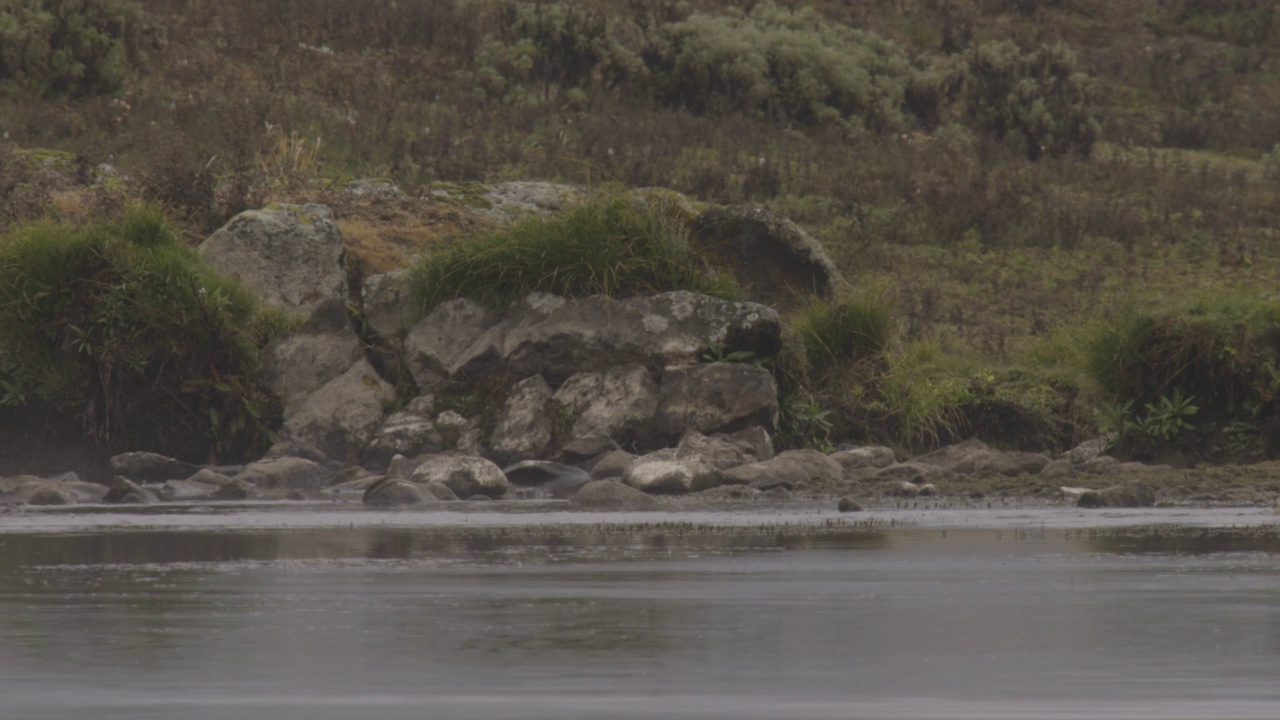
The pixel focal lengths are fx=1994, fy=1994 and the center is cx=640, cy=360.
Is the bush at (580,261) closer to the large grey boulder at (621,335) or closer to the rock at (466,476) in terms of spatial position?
the large grey boulder at (621,335)

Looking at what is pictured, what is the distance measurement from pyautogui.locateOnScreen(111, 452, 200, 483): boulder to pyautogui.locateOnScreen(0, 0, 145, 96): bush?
18.4 meters

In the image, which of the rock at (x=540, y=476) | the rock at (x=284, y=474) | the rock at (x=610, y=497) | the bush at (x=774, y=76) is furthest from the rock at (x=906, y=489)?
the bush at (x=774, y=76)

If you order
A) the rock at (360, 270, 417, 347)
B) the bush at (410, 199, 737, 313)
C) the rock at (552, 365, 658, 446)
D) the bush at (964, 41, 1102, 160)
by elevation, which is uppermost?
the bush at (964, 41, 1102, 160)

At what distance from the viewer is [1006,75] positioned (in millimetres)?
39531

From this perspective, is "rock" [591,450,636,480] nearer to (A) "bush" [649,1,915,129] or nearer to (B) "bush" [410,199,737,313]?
(B) "bush" [410,199,737,313]

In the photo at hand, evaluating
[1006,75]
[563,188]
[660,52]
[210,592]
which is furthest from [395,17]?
[210,592]

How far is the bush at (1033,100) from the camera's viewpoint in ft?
122

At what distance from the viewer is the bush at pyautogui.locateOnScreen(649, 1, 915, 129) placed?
3772 cm

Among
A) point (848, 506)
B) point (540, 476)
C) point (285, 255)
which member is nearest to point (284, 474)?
point (540, 476)

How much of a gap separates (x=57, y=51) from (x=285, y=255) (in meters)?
16.2

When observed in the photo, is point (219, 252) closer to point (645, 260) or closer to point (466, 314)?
point (466, 314)

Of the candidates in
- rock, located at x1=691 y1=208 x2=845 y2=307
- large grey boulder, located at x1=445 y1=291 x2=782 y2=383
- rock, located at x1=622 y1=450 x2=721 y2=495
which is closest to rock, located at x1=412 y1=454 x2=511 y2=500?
rock, located at x1=622 y1=450 x2=721 y2=495

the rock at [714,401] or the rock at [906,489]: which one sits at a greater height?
the rock at [714,401]

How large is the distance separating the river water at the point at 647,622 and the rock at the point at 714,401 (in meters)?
5.84
